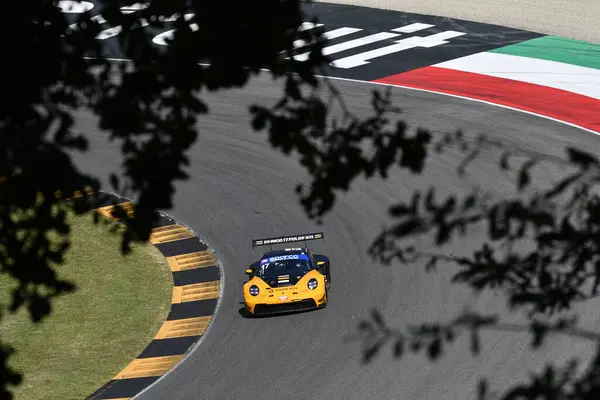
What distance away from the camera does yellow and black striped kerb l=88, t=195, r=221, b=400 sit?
659 inches

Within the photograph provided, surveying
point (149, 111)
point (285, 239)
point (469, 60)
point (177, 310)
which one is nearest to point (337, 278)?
point (285, 239)

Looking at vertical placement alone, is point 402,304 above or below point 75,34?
below

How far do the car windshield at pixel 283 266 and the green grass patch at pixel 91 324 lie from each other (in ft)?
6.39

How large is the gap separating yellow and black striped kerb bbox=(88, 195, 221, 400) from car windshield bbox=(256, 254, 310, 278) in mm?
1159

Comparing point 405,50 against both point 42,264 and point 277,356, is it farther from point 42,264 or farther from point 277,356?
point 42,264

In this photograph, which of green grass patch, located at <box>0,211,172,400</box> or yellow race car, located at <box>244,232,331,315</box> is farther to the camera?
yellow race car, located at <box>244,232,331,315</box>

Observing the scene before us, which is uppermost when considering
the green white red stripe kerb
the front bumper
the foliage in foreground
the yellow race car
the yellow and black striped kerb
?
the foliage in foreground

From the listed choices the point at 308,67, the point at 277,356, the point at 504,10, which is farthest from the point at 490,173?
the point at 308,67

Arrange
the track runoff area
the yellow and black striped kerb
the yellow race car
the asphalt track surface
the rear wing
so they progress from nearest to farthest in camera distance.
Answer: the asphalt track surface
the yellow and black striped kerb
the yellow race car
the rear wing
the track runoff area

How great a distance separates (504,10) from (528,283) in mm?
35075

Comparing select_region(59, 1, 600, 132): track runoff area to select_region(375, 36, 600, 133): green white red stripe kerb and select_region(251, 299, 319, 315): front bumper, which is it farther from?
select_region(251, 299, 319, 315): front bumper

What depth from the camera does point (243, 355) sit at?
57.2 feet

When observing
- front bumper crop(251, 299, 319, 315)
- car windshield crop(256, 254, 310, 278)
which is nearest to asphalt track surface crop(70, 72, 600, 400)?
front bumper crop(251, 299, 319, 315)

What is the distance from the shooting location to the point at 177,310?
19359mm
